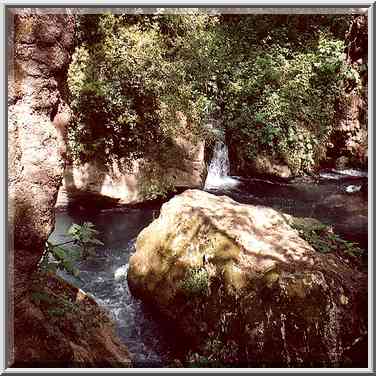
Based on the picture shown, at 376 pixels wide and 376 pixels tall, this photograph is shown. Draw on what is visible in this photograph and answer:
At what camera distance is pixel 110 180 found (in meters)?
9.55

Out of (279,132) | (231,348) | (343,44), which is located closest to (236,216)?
(231,348)

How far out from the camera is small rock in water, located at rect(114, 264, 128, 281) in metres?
6.87

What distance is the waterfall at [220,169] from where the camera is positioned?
1138 centimetres

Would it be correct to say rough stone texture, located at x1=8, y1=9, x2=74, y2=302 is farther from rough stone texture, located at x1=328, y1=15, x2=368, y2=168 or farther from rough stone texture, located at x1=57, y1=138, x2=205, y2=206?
rough stone texture, located at x1=328, y1=15, x2=368, y2=168

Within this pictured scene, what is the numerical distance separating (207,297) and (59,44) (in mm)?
3521

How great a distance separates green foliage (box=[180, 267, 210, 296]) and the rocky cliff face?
2.20 meters

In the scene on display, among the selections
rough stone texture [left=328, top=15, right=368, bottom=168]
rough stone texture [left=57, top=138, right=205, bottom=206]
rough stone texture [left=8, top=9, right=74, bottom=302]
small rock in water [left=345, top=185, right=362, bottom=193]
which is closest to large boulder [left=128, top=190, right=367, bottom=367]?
rough stone texture [left=8, top=9, right=74, bottom=302]

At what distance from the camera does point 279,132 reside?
12.1 m

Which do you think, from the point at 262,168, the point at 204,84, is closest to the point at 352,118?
the point at 262,168

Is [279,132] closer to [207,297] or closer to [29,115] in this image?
[207,297]

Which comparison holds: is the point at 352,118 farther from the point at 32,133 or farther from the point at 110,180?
the point at 32,133

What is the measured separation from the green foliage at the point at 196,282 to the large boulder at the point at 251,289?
0.01 metres

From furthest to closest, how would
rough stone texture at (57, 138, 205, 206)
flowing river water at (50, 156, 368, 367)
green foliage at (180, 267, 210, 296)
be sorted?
rough stone texture at (57, 138, 205, 206) → flowing river water at (50, 156, 368, 367) → green foliage at (180, 267, 210, 296)

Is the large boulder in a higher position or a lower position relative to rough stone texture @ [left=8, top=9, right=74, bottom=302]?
lower
